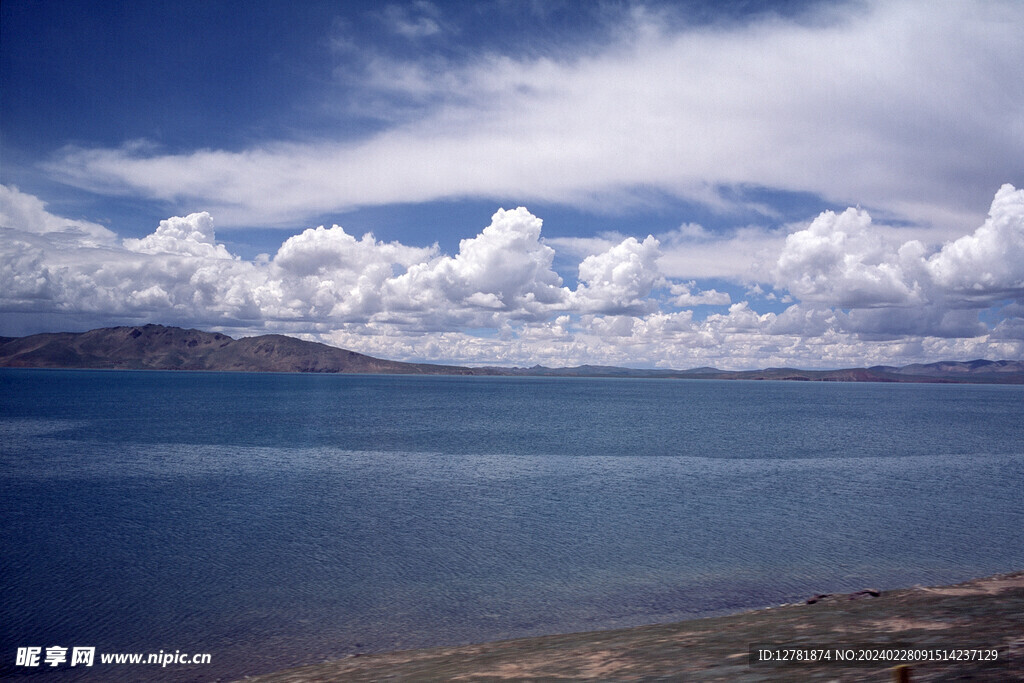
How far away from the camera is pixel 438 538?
3181 centimetres

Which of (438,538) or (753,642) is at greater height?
(753,642)

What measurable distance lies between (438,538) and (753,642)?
20.5 metres

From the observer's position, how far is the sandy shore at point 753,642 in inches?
422

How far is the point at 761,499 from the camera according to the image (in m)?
42.0

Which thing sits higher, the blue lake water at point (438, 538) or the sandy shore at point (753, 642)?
the sandy shore at point (753, 642)

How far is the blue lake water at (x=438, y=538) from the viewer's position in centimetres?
2131

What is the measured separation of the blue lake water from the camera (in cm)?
2131

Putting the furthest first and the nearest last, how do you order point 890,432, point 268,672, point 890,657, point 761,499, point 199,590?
point 890,432 < point 761,499 < point 199,590 < point 268,672 < point 890,657

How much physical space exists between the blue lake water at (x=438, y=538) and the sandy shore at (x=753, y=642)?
3.57 meters

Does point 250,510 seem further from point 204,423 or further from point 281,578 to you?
point 204,423

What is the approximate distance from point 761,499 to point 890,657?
33389 millimetres

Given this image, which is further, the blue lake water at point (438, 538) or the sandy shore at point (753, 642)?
the blue lake water at point (438, 538)

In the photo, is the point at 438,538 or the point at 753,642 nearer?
the point at 753,642

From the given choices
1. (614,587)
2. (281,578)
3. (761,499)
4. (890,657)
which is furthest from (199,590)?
(761,499)
